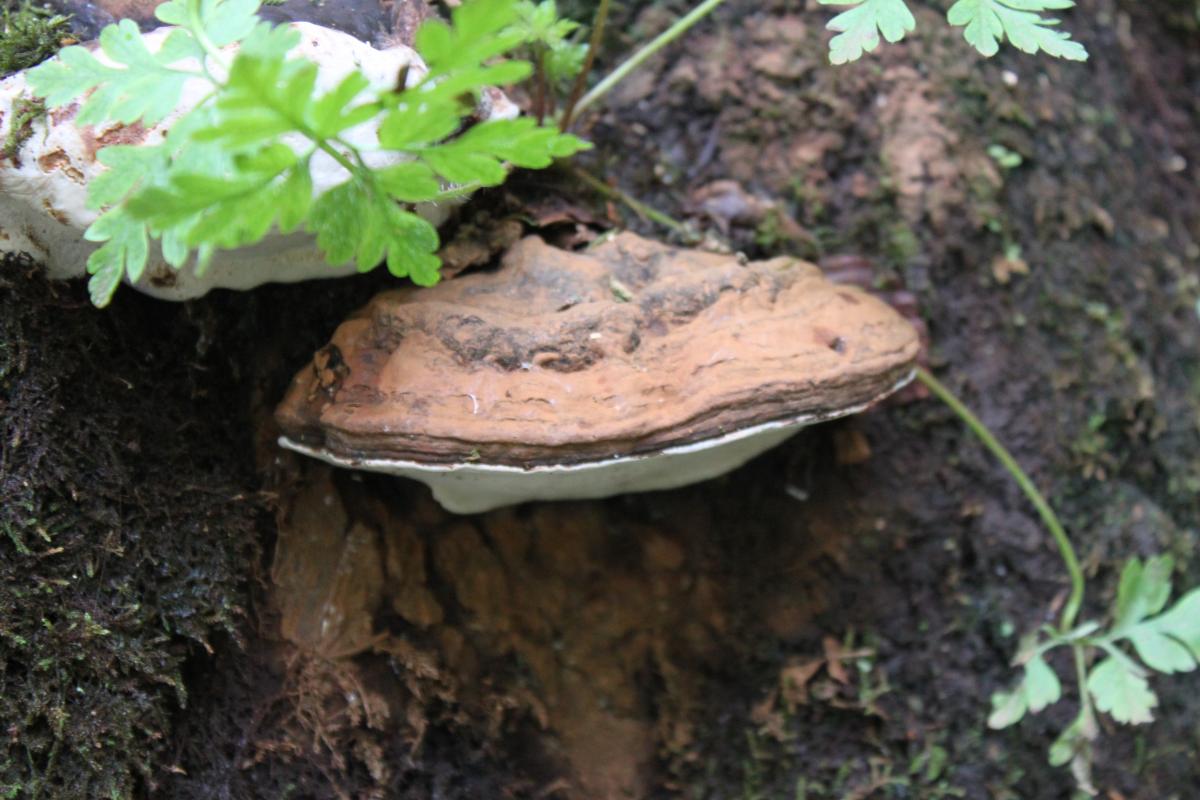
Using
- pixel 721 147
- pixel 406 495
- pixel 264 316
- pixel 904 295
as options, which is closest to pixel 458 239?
pixel 264 316

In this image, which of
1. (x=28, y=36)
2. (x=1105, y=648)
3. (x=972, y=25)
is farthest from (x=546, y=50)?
(x=1105, y=648)

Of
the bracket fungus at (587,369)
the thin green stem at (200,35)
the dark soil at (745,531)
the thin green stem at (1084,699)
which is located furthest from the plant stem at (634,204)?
the thin green stem at (1084,699)

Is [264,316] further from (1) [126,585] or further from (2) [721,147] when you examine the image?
(2) [721,147]

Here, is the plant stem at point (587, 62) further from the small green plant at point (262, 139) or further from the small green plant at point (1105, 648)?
the small green plant at point (1105, 648)

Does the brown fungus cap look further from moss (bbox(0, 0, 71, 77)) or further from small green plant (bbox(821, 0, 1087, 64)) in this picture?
moss (bbox(0, 0, 71, 77))

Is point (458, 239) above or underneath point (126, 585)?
above

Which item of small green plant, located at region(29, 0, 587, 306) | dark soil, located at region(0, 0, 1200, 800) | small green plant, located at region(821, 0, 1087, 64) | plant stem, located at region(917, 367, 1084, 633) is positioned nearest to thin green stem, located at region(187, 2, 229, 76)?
small green plant, located at region(29, 0, 587, 306)
